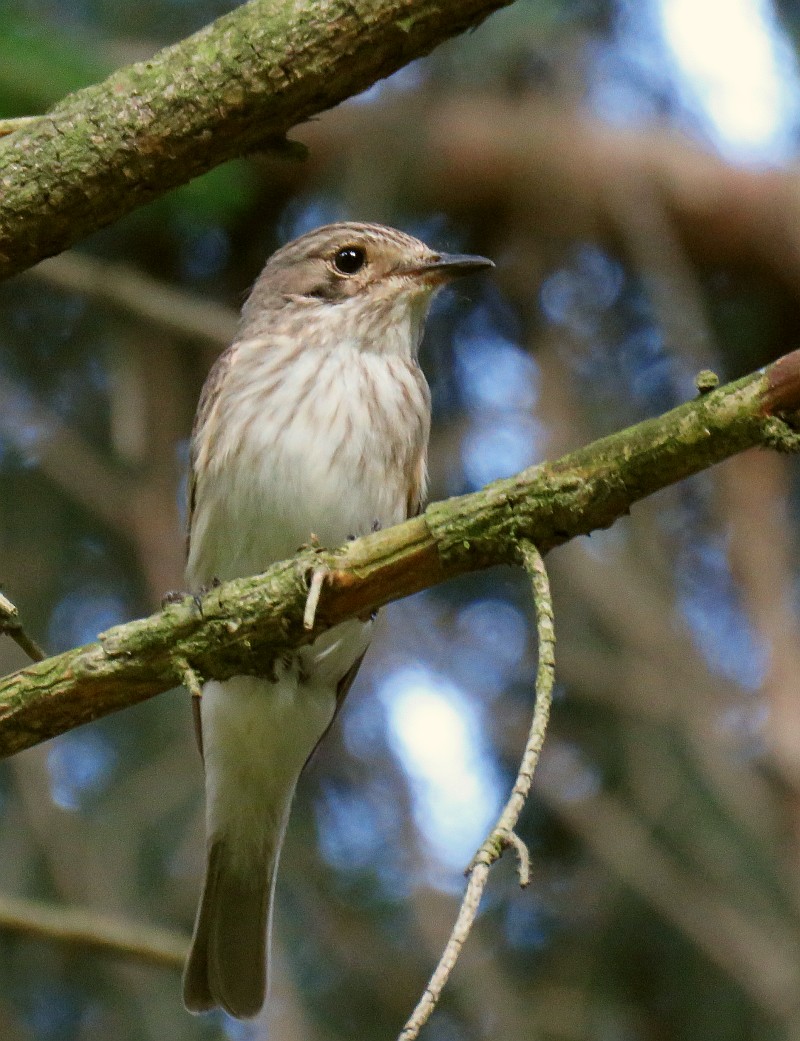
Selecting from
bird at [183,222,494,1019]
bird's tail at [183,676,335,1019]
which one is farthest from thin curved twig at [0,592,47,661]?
bird's tail at [183,676,335,1019]

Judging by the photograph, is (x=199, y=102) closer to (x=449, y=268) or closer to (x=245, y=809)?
(x=449, y=268)

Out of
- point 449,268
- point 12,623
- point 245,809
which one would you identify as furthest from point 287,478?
point 12,623

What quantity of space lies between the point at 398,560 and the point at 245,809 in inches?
82.6

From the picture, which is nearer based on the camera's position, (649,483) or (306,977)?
(649,483)

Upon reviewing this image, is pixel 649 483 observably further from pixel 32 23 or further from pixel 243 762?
pixel 32 23

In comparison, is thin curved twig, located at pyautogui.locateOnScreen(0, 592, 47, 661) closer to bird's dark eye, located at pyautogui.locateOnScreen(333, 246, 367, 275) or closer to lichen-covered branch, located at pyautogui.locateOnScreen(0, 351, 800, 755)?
lichen-covered branch, located at pyautogui.locateOnScreen(0, 351, 800, 755)

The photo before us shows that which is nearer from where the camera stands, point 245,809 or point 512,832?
point 512,832

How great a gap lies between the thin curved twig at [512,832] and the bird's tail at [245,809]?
2.08 m

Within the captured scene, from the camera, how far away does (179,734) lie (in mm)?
5293

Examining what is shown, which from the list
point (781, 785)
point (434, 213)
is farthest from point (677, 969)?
point (434, 213)

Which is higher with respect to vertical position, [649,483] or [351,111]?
[351,111]

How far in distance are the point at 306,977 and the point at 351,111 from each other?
10.8 feet

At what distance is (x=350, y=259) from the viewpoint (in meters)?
4.46

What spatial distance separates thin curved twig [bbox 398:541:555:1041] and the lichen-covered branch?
89mm
